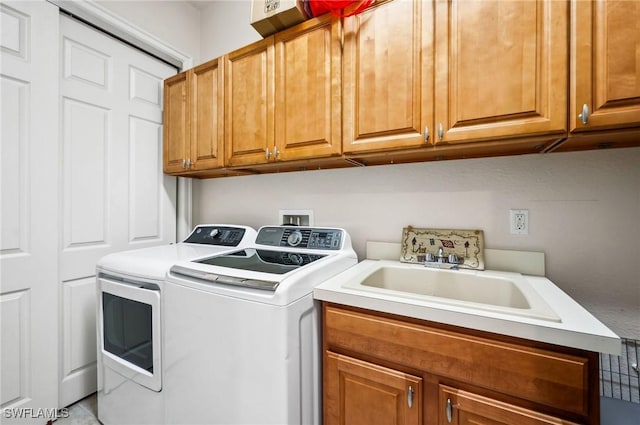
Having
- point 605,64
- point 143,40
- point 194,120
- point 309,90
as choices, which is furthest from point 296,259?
point 143,40

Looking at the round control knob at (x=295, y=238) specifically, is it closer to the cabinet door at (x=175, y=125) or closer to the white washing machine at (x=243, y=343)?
the white washing machine at (x=243, y=343)

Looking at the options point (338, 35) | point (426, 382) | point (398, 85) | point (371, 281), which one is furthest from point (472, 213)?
point (338, 35)

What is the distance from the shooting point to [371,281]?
1364 mm

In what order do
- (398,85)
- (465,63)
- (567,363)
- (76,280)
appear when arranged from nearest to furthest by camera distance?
(567,363)
(465,63)
(398,85)
(76,280)

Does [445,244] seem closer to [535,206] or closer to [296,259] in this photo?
[535,206]

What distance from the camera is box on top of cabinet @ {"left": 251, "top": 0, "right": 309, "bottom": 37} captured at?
54.4 inches

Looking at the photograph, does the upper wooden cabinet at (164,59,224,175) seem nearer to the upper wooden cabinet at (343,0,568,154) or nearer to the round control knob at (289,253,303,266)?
the round control knob at (289,253,303,266)

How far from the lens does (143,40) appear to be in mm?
1900

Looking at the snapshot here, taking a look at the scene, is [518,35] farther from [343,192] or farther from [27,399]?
[27,399]

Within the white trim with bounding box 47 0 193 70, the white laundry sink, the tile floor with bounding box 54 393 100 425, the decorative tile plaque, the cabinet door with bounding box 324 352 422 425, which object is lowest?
the tile floor with bounding box 54 393 100 425

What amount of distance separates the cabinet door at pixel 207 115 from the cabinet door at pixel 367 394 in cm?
133

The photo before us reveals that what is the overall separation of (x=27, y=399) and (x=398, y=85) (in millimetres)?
2443

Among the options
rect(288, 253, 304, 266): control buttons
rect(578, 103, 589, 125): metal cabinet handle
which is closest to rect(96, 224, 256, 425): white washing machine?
rect(288, 253, 304, 266): control buttons

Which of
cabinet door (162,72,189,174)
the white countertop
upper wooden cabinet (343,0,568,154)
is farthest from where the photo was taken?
cabinet door (162,72,189,174)
